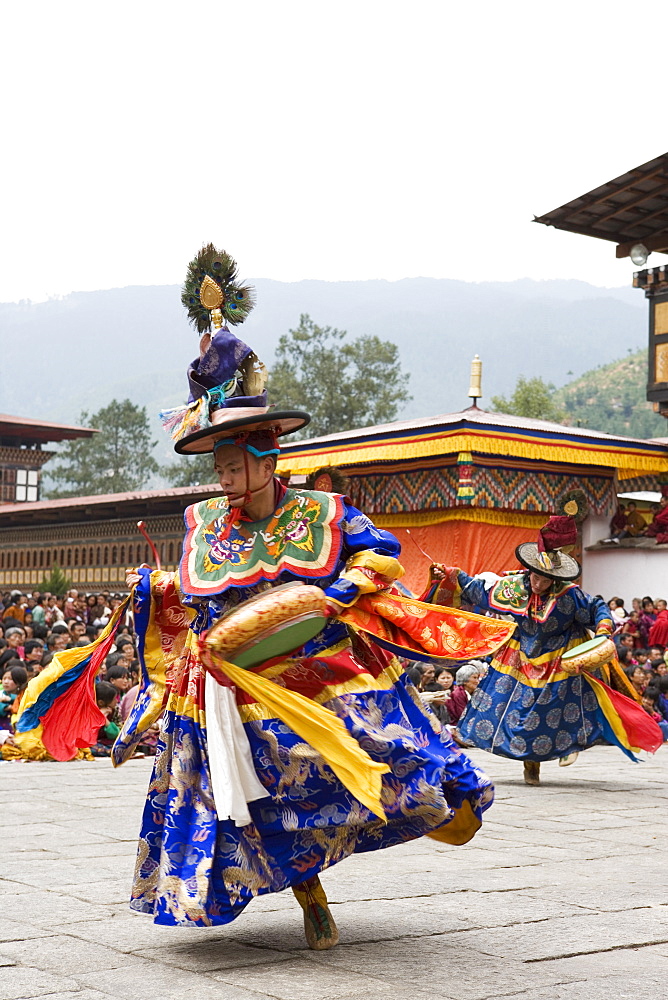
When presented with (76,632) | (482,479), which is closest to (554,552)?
(76,632)

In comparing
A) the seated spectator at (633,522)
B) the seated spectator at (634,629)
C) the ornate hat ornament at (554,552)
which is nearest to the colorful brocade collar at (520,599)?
the ornate hat ornament at (554,552)

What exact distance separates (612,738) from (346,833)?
14.8ft

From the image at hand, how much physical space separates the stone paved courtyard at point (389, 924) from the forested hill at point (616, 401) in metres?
57.8

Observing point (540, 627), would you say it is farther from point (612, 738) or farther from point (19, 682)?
point (19, 682)

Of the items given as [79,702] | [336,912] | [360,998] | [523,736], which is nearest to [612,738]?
[523,736]

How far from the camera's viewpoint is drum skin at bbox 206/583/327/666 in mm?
3332

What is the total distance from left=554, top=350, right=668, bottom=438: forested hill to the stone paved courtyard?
57.8 meters

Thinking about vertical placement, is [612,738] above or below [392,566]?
below

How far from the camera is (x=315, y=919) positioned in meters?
3.44

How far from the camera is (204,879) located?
3227 mm

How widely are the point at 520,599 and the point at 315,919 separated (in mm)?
4368

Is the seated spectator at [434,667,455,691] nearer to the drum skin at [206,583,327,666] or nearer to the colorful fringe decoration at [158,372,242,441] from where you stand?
the colorful fringe decoration at [158,372,242,441]

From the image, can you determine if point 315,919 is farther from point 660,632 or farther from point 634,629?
point 634,629

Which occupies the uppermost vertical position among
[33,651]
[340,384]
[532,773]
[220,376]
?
[340,384]
